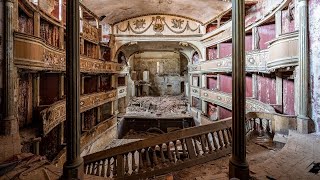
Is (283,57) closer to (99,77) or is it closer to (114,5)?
(114,5)

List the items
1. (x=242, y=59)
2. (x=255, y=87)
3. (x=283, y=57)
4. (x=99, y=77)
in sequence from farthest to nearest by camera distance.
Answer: (x=99, y=77)
(x=255, y=87)
(x=283, y=57)
(x=242, y=59)

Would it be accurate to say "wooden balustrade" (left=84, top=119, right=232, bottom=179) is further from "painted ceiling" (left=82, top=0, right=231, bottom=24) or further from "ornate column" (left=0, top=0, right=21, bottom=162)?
"painted ceiling" (left=82, top=0, right=231, bottom=24)

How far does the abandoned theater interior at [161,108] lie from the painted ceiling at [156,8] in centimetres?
6

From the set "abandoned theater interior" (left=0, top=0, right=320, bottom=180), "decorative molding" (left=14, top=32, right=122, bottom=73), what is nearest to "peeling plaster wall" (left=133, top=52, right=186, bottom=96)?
"abandoned theater interior" (left=0, top=0, right=320, bottom=180)

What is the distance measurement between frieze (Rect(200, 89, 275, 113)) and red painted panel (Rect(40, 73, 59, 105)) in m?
7.80

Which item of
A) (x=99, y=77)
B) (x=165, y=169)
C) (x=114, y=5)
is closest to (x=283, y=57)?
(x=165, y=169)

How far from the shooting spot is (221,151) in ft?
15.0

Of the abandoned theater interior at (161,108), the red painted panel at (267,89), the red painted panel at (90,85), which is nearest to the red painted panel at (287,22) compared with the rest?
the abandoned theater interior at (161,108)

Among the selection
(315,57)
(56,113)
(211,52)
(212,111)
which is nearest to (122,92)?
(212,111)

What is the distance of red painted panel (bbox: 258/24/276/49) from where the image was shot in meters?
7.69

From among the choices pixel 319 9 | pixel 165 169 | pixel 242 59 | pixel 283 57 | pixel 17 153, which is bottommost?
pixel 165 169

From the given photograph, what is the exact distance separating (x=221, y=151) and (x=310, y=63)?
2.95 meters

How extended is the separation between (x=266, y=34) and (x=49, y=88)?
8.89 metres

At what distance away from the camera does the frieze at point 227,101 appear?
7.02 metres
